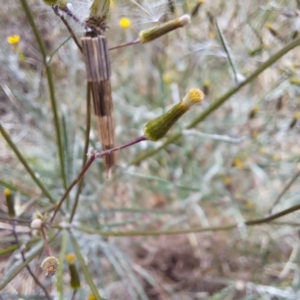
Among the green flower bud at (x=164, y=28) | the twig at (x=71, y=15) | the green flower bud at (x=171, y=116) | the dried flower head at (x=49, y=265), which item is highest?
the twig at (x=71, y=15)

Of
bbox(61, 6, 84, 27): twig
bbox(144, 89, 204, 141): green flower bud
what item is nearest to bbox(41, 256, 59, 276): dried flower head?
bbox(144, 89, 204, 141): green flower bud

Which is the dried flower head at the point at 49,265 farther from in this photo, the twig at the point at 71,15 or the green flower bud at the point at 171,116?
the twig at the point at 71,15

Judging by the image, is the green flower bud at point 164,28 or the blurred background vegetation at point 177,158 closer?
the green flower bud at point 164,28

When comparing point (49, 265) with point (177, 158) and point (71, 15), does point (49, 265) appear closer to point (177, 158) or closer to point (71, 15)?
point (71, 15)

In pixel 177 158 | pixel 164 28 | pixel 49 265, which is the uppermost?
pixel 164 28

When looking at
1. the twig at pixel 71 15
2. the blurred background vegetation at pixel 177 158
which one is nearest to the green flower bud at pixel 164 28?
the twig at pixel 71 15

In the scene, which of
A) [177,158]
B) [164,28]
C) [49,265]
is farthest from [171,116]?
[177,158]
